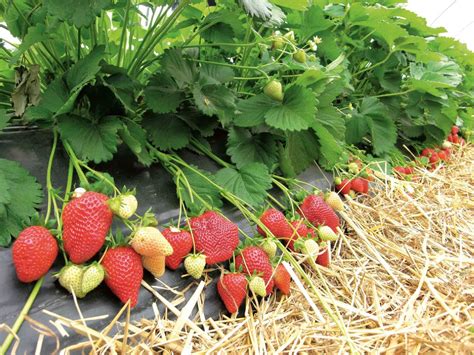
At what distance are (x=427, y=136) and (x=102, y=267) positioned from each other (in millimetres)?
1810

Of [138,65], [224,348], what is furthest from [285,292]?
[138,65]

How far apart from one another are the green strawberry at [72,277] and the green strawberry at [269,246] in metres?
0.31

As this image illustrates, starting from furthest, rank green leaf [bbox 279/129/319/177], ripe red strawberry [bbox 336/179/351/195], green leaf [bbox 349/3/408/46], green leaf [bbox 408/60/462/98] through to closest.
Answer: green leaf [bbox 408/60/462/98] < green leaf [bbox 349/3/408/46] < ripe red strawberry [bbox 336/179/351/195] < green leaf [bbox 279/129/319/177]

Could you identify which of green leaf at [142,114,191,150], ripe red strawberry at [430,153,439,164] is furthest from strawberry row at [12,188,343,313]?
ripe red strawberry at [430,153,439,164]

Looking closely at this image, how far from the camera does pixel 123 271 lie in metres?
0.55

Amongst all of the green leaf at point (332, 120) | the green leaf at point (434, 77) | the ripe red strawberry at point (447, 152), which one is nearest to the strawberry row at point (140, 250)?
the green leaf at point (332, 120)

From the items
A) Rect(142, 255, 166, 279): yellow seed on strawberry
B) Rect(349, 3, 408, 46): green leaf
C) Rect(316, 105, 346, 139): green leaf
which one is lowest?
Rect(142, 255, 166, 279): yellow seed on strawberry

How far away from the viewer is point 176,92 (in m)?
0.89

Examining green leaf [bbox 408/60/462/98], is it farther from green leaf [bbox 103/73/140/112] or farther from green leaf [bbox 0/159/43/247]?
green leaf [bbox 0/159/43/247]

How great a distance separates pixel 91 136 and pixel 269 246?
1.27 feet

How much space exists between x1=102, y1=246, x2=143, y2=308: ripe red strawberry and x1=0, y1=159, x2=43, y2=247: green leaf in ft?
0.49

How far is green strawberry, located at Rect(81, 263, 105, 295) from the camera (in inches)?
20.7

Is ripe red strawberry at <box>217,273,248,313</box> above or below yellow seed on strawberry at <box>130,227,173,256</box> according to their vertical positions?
below

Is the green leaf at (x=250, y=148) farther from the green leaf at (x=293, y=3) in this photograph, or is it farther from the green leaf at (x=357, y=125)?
the green leaf at (x=357, y=125)
